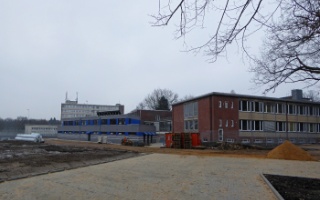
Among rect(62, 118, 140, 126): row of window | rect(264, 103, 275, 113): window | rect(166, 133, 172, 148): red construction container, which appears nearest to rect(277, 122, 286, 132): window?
rect(264, 103, 275, 113): window

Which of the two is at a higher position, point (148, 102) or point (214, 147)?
point (148, 102)

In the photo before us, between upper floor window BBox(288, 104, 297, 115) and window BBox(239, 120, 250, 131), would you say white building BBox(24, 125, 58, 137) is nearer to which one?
window BBox(239, 120, 250, 131)

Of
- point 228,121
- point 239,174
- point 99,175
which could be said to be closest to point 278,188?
point 239,174

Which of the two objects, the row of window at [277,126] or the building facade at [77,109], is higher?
the building facade at [77,109]

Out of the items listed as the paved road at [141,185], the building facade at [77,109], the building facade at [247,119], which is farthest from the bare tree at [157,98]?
the paved road at [141,185]

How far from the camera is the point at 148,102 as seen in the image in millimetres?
113125

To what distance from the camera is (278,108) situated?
186 ft

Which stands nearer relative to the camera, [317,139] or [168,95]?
[317,139]

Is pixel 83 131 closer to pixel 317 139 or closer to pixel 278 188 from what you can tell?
pixel 317 139

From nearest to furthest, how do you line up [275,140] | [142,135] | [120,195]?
[120,195]
[275,140]
[142,135]

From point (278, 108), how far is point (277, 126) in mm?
3004

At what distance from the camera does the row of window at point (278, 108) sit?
172 feet

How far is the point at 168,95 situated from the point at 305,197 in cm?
10176

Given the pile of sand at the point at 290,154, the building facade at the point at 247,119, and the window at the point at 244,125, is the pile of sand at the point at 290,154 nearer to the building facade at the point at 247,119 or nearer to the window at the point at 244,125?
the building facade at the point at 247,119
